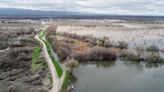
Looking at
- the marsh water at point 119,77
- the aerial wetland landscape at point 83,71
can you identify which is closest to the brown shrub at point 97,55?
Answer: the aerial wetland landscape at point 83,71

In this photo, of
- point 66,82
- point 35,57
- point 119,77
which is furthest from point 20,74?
point 119,77

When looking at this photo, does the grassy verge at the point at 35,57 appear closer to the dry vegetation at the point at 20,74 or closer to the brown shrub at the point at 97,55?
the dry vegetation at the point at 20,74

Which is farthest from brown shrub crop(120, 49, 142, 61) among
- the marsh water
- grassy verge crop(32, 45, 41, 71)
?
grassy verge crop(32, 45, 41, 71)

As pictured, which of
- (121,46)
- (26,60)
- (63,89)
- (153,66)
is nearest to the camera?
(63,89)

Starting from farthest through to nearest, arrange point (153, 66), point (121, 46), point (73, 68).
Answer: point (121, 46) → point (153, 66) → point (73, 68)

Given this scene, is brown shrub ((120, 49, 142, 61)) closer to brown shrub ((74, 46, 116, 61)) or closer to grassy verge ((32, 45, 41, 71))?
brown shrub ((74, 46, 116, 61))

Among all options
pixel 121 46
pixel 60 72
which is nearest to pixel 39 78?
pixel 60 72

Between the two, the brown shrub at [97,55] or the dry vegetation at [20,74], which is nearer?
the dry vegetation at [20,74]

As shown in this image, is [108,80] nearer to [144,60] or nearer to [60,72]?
[60,72]

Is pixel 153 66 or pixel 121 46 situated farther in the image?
pixel 121 46
